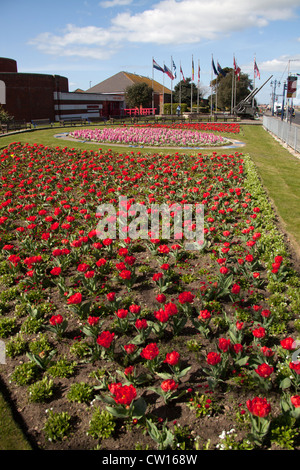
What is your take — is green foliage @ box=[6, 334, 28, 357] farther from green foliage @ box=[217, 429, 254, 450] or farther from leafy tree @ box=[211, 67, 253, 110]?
Result: leafy tree @ box=[211, 67, 253, 110]

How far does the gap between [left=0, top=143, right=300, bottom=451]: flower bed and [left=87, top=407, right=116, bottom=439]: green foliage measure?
10mm

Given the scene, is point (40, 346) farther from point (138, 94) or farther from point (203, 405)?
point (138, 94)

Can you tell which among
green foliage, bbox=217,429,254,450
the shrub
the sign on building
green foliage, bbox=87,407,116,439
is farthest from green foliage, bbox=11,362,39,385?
the sign on building

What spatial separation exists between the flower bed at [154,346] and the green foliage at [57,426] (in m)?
0.01

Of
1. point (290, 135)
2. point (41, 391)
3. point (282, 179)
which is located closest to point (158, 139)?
point (290, 135)

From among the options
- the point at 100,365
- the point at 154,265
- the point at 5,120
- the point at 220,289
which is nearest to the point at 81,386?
the point at 100,365

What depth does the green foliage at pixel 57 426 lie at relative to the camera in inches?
123

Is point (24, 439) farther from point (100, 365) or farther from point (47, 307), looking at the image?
point (47, 307)

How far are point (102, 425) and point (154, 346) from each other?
84 cm

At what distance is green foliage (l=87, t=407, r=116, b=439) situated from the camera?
122 inches

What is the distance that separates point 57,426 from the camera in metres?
3.18

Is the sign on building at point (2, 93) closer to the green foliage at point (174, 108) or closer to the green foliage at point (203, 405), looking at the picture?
the green foliage at point (174, 108)

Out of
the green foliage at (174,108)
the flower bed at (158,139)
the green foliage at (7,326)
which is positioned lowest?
the green foliage at (7,326)

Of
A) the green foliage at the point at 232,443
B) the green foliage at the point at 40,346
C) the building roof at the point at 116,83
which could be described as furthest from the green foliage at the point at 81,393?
the building roof at the point at 116,83
